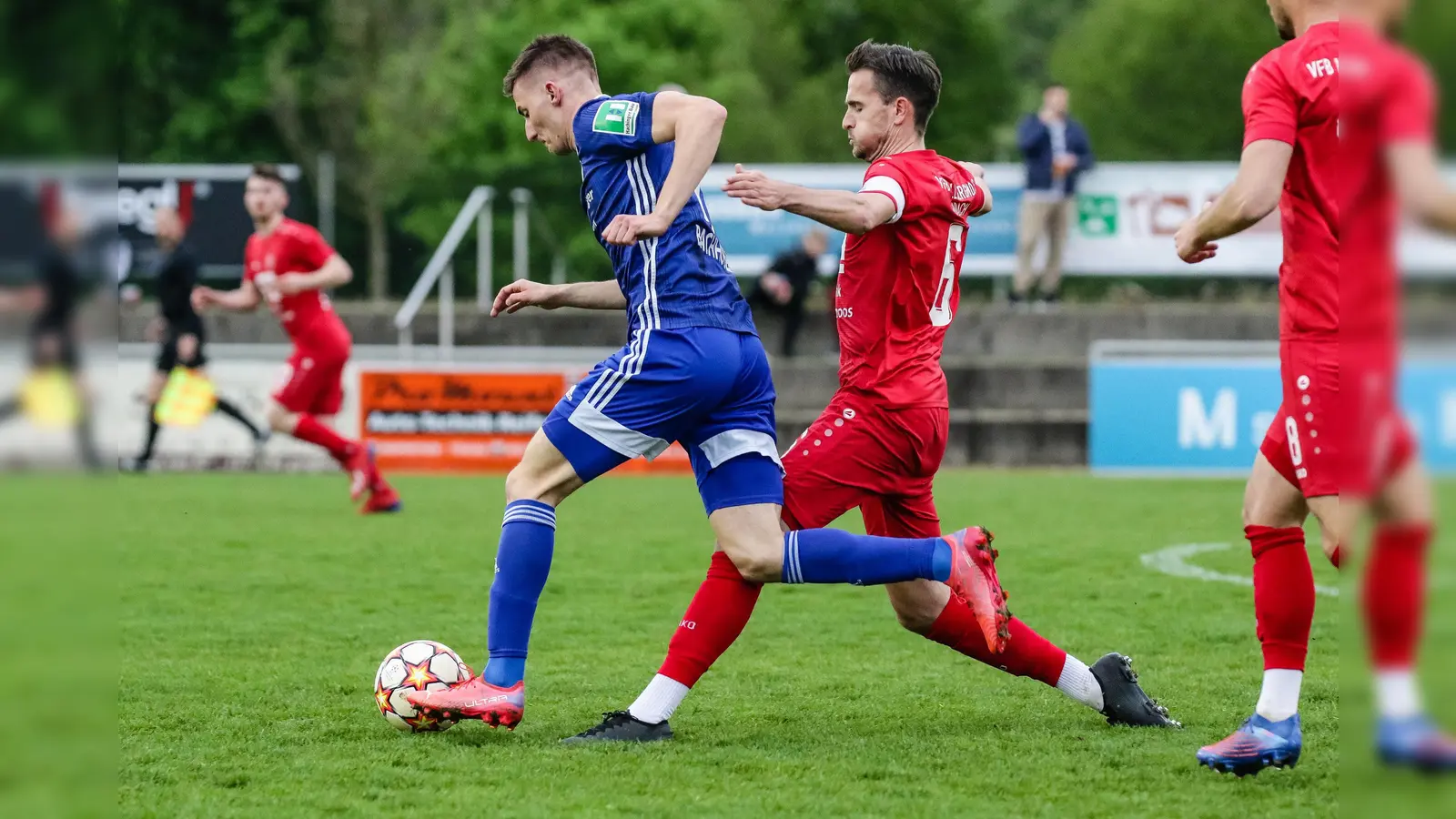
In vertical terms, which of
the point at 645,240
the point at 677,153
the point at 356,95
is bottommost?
the point at 645,240

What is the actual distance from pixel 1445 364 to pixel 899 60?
136 inches

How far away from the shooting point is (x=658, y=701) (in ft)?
16.6

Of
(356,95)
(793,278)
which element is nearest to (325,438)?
(793,278)

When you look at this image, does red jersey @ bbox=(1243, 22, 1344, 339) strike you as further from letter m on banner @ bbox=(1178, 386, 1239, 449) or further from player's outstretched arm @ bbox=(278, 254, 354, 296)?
letter m on banner @ bbox=(1178, 386, 1239, 449)

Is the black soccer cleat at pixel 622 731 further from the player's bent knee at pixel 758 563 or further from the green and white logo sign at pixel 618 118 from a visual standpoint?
the green and white logo sign at pixel 618 118

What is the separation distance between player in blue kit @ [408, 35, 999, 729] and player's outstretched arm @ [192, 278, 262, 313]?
738 centimetres

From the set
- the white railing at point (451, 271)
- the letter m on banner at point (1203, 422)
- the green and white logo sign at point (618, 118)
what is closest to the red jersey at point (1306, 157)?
the green and white logo sign at point (618, 118)

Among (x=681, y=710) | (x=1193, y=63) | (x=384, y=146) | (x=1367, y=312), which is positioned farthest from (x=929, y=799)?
(x=1193, y=63)

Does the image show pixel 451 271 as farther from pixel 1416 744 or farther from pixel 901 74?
pixel 1416 744

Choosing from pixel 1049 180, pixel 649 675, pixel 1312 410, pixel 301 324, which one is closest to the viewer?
pixel 1312 410

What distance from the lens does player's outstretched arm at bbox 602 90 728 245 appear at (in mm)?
4699

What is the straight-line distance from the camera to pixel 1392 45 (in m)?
1.91

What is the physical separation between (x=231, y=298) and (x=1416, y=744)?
1137cm

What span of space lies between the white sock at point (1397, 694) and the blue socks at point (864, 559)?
2.83 meters
